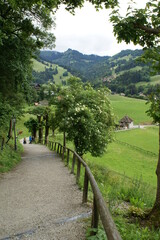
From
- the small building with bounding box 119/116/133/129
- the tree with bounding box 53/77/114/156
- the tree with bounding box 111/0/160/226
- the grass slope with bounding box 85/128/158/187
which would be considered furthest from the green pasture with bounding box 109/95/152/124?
the tree with bounding box 111/0/160/226

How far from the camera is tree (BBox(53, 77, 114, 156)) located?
16359mm

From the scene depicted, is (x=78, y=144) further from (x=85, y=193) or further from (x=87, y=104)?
(x=85, y=193)

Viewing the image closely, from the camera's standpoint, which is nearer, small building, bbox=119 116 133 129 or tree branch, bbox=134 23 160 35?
tree branch, bbox=134 23 160 35

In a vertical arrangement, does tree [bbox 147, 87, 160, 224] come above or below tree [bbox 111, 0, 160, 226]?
below

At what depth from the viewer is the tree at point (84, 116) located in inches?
644

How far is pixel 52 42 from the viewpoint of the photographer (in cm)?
1518

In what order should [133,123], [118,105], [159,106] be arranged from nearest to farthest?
1. [159,106]
2. [133,123]
3. [118,105]

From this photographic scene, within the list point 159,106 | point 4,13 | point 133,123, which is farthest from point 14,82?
point 133,123

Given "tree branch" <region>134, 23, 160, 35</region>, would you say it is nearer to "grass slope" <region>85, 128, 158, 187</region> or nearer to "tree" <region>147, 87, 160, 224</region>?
"tree" <region>147, 87, 160, 224</region>

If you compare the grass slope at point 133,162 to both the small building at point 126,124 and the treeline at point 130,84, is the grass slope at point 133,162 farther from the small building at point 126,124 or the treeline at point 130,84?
the treeline at point 130,84

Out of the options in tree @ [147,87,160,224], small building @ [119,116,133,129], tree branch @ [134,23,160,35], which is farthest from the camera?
small building @ [119,116,133,129]

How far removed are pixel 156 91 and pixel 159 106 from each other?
403 mm

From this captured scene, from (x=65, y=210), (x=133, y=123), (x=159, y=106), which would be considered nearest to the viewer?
(x=159, y=106)

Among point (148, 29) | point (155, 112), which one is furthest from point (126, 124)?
point (155, 112)
